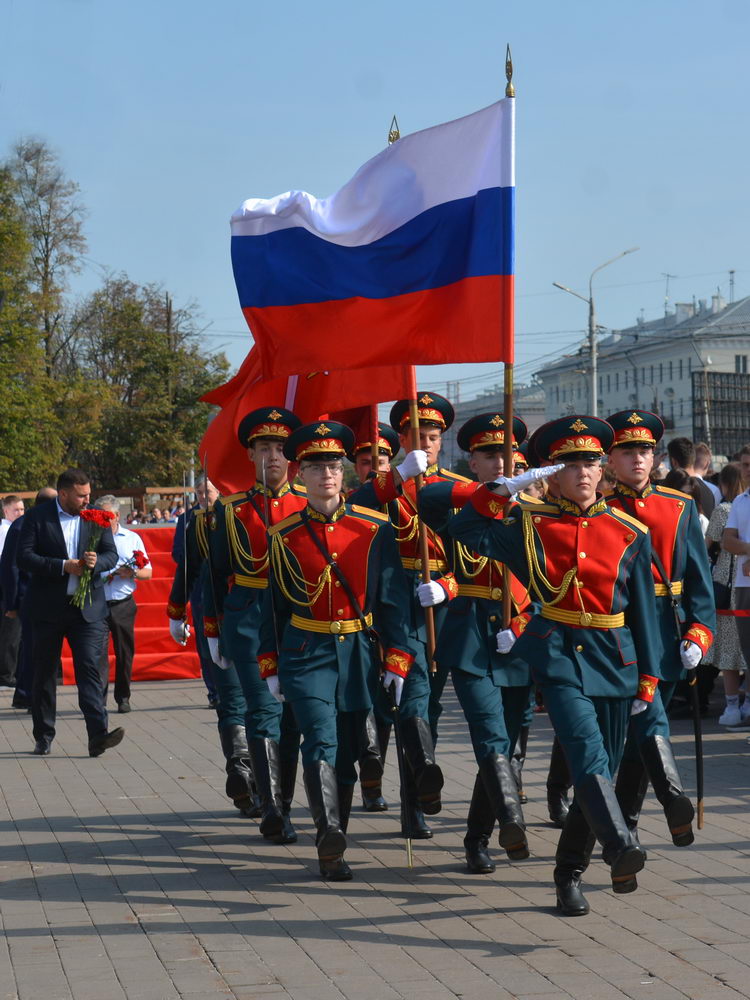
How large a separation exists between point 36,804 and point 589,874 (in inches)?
148

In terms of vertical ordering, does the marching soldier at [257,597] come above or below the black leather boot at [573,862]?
above

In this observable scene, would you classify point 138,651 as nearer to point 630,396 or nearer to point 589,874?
point 589,874

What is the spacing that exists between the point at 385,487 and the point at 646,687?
6.22ft

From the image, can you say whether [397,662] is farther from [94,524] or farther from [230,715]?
[94,524]

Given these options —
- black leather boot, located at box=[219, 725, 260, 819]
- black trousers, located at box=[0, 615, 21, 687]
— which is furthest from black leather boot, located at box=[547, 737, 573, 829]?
black trousers, located at box=[0, 615, 21, 687]

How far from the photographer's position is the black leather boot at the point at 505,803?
6418 millimetres

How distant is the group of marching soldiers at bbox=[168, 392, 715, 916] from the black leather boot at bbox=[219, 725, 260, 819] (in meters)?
0.02

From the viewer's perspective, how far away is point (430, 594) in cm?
701

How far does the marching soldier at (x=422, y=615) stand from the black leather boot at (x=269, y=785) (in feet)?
2.35

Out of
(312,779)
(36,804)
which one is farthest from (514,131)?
(36,804)

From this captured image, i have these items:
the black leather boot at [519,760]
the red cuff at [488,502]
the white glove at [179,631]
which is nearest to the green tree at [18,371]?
the white glove at [179,631]

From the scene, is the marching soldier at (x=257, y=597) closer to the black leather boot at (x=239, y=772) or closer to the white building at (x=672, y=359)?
the black leather boot at (x=239, y=772)

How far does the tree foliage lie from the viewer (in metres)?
40.8

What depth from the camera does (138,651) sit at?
16.8m
